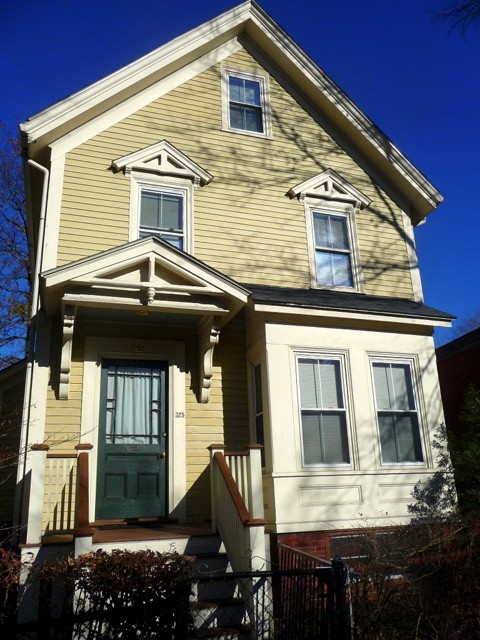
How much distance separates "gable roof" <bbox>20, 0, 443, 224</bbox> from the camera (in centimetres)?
980

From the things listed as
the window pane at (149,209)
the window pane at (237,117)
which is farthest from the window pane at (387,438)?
the window pane at (237,117)

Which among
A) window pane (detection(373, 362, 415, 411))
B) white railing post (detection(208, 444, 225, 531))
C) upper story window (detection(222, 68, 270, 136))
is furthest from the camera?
upper story window (detection(222, 68, 270, 136))

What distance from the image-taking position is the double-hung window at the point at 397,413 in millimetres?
8414

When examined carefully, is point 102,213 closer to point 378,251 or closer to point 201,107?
point 201,107

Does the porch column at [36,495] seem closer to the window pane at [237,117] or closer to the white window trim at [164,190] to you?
the white window trim at [164,190]

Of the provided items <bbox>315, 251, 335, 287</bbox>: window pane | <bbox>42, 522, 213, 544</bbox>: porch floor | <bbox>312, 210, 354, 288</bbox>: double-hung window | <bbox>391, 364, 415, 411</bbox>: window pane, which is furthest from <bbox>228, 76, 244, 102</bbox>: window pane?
<bbox>42, 522, 213, 544</bbox>: porch floor

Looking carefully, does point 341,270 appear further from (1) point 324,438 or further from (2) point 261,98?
(2) point 261,98

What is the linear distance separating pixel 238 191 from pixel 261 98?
2350 millimetres

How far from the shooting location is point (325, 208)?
34.1 ft

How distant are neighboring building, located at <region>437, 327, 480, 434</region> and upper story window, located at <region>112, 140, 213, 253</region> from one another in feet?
Answer: 21.4

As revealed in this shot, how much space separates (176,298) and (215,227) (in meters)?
2.31

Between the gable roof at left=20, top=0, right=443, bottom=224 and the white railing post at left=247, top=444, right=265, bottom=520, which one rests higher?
the gable roof at left=20, top=0, right=443, bottom=224

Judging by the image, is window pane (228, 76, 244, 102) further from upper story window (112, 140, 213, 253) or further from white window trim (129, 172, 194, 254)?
white window trim (129, 172, 194, 254)

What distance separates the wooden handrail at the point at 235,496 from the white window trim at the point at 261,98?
628 cm
